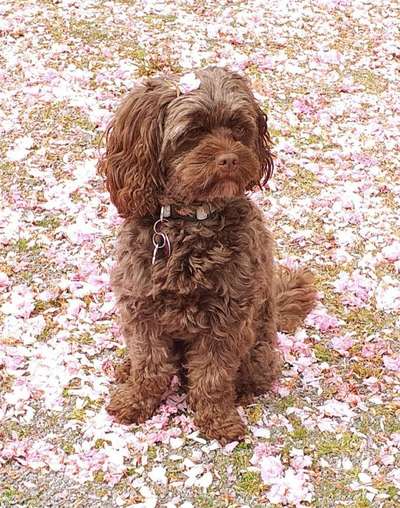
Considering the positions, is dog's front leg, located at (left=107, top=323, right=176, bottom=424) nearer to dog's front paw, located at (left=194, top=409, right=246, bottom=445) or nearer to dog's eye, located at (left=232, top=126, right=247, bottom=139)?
dog's front paw, located at (left=194, top=409, right=246, bottom=445)

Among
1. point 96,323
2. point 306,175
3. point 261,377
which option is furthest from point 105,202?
point 261,377

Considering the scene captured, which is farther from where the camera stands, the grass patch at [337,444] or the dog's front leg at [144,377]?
the grass patch at [337,444]

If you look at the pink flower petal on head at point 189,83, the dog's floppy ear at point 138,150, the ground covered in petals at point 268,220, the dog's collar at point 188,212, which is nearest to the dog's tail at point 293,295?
the ground covered in petals at point 268,220

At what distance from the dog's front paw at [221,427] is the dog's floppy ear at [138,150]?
1.47 metres

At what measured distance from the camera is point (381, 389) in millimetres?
5477

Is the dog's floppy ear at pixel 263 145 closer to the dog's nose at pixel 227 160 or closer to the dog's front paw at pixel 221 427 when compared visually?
the dog's nose at pixel 227 160

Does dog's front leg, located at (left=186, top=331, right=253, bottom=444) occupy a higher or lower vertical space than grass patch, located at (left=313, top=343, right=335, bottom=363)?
higher

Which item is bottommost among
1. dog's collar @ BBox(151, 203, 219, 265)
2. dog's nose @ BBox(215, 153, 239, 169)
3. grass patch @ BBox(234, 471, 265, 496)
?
grass patch @ BBox(234, 471, 265, 496)

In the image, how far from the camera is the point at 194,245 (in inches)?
169

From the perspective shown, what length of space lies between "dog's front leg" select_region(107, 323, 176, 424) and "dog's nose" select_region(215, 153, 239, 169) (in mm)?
1154

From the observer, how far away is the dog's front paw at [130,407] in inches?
196

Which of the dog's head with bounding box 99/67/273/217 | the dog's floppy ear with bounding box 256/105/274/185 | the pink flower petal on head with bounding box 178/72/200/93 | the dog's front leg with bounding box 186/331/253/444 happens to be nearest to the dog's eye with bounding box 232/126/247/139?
the dog's head with bounding box 99/67/273/217

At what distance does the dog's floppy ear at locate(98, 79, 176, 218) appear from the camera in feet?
13.1

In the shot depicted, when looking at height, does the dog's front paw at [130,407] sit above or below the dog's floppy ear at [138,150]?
below
